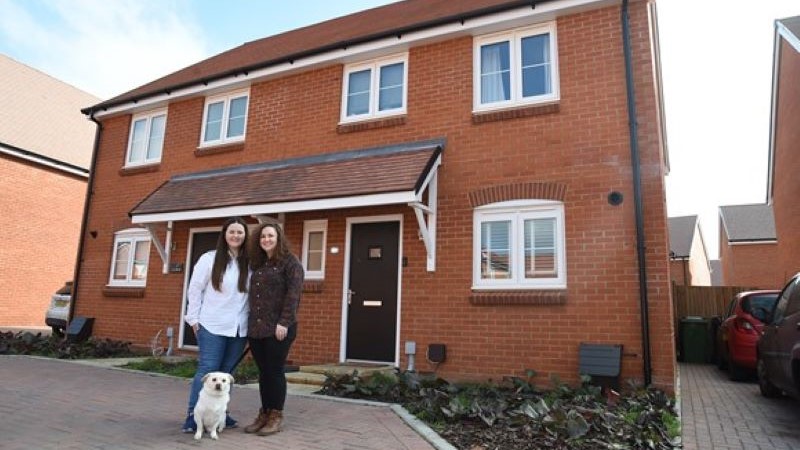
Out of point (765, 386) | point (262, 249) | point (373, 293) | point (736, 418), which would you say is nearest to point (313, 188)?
point (373, 293)

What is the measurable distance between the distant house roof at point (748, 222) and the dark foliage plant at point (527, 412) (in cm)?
2620

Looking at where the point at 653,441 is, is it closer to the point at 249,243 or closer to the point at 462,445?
the point at 462,445

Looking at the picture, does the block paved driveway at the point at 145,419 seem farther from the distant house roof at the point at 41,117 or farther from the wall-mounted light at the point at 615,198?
the distant house roof at the point at 41,117

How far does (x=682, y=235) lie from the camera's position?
101 feet

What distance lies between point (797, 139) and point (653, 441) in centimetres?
1496

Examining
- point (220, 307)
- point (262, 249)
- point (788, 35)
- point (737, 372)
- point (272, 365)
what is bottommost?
point (737, 372)

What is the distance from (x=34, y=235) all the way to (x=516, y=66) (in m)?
16.6

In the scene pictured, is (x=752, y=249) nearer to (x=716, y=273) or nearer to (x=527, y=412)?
(x=527, y=412)

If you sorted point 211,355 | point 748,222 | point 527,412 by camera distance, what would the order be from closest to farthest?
point 211,355, point 527,412, point 748,222

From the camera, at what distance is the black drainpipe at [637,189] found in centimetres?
604

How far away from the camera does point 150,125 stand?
11.2 meters

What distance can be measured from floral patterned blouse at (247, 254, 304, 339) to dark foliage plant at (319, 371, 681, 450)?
1.66 meters

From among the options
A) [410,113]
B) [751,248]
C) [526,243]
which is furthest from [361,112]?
[751,248]

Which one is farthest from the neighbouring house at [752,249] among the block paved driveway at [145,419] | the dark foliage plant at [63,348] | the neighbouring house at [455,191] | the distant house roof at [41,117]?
the distant house roof at [41,117]
